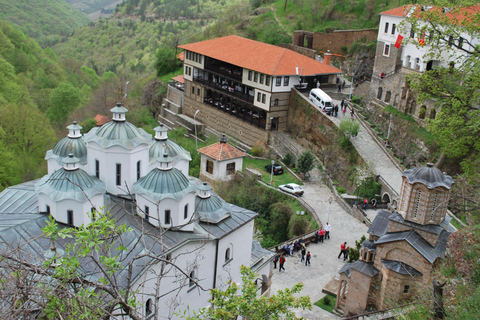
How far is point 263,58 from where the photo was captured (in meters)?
44.1


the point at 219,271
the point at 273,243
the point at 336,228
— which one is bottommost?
the point at 273,243

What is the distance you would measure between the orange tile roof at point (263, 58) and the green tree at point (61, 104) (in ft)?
65.0

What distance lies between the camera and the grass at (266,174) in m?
37.8

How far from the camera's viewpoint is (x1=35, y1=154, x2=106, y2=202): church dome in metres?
19.1

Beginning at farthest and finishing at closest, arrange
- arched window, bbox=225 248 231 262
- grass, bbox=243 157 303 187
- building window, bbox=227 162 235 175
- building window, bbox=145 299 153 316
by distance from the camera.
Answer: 1. building window, bbox=227 162 235 175
2. grass, bbox=243 157 303 187
3. arched window, bbox=225 248 231 262
4. building window, bbox=145 299 153 316

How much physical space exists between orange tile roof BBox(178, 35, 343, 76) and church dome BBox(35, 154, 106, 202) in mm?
24639

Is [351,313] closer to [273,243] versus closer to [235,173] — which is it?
[273,243]

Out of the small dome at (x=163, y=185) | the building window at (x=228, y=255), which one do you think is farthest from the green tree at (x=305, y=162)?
the small dome at (x=163, y=185)

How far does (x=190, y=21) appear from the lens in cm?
11644

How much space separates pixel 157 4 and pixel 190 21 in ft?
53.4

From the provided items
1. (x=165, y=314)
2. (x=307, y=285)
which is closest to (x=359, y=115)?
(x=307, y=285)

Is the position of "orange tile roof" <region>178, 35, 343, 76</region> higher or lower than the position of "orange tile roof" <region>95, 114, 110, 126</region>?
higher

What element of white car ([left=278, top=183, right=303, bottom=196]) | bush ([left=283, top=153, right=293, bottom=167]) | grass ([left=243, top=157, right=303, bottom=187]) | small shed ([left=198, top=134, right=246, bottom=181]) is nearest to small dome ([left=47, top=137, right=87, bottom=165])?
small shed ([left=198, top=134, right=246, bottom=181])

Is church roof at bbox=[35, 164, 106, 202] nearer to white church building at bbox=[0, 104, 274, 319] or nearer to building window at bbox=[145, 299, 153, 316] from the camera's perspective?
white church building at bbox=[0, 104, 274, 319]
